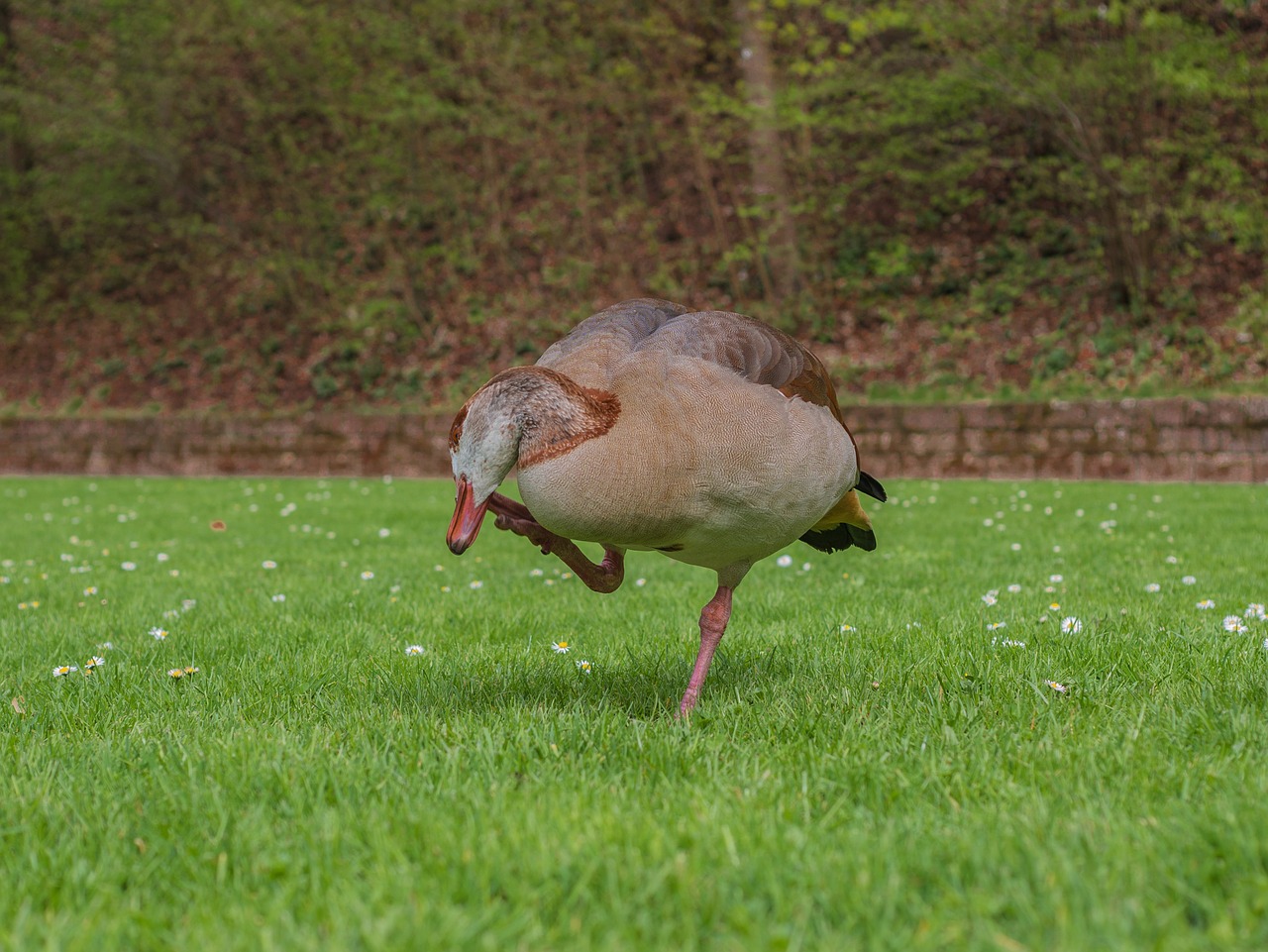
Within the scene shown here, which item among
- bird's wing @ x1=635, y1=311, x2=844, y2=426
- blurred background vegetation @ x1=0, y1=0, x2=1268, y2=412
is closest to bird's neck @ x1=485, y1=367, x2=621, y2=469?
bird's wing @ x1=635, y1=311, x2=844, y2=426

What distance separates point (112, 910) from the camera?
6.84 ft

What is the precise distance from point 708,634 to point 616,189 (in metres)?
15.6

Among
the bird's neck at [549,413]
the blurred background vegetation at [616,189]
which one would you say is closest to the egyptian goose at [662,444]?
the bird's neck at [549,413]

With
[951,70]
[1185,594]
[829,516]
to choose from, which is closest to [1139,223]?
[951,70]

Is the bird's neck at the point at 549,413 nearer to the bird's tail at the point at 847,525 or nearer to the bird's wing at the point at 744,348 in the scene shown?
the bird's wing at the point at 744,348

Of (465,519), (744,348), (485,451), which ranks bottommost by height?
(465,519)

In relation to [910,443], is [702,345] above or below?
above

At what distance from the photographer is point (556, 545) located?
3473 millimetres

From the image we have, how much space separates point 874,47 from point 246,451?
35.7ft

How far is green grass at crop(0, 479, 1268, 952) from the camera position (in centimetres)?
197

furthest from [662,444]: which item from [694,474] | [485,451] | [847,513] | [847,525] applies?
[847,525]

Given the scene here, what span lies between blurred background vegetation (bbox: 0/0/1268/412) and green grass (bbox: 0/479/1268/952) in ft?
32.1

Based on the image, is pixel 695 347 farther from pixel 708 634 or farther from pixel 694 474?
pixel 708 634

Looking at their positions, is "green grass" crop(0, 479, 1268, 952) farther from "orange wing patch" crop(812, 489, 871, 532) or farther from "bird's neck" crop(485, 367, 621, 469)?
"bird's neck" crop(485, 367, 621, 469)
